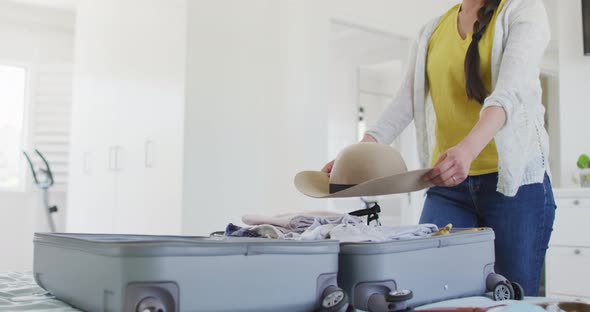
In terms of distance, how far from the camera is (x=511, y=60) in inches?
49.0

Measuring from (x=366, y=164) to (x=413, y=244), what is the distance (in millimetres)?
287

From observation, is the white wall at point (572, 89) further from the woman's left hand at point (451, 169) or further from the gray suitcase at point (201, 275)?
the gray suitcase at point (201, 275)

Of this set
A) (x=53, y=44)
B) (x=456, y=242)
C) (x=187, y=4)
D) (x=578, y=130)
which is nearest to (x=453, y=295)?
(x=456, y=242)

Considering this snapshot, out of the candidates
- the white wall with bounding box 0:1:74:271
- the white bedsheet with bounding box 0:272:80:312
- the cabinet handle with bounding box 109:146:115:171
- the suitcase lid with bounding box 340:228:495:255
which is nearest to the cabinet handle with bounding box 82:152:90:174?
the cabinet handle with bounding box 109:146:115:171

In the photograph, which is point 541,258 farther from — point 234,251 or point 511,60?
point 234,251

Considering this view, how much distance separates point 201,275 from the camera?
2.35ft

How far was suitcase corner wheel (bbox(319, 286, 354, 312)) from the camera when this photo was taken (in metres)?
0.78

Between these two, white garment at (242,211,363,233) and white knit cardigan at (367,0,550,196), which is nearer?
white garment at (242,211,363,233)

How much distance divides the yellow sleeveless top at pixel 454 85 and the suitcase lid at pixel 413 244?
38 centimetres

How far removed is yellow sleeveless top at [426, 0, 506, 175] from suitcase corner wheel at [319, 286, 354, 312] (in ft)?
2.26

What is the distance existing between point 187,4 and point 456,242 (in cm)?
258

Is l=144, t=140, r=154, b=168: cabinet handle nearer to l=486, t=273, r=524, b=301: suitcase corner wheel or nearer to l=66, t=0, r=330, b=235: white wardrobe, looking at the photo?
l=66, t=0, r=330, b=235: white wardrobe

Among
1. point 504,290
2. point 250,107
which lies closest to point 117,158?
point 250,107

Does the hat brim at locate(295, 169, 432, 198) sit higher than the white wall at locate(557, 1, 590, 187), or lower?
lower
